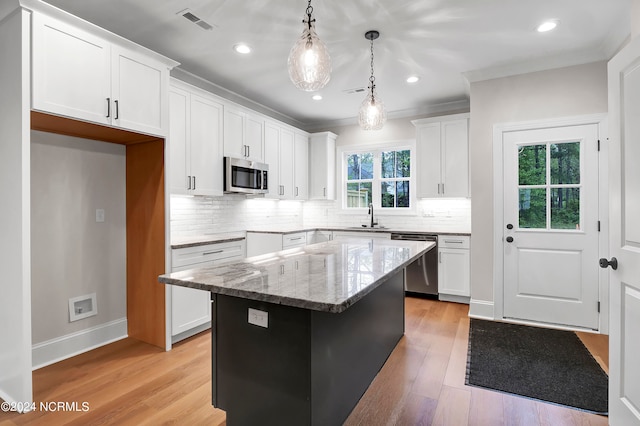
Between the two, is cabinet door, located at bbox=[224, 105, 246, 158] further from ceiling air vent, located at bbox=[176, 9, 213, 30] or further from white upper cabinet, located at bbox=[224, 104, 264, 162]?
ceiling air vent, located at bbox=[176, 9, 213, 30]

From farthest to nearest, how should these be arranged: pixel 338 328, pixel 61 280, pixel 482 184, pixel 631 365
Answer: pixel 482 184, pixel 61 280, pixel 338 328, pixel 631 365

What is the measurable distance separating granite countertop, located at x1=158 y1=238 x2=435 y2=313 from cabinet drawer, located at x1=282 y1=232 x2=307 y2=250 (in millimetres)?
2005

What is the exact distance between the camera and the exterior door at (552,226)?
10.8ft

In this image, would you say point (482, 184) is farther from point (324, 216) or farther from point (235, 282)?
point (235, 282)

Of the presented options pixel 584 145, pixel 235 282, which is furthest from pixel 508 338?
pixel 235 282

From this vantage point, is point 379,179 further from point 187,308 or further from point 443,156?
point 187,308

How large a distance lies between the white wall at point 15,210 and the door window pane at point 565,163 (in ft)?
14.5

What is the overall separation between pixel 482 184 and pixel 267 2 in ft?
9.20

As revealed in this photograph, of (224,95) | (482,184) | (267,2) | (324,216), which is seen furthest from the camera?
(324,216)

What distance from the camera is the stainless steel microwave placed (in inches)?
150

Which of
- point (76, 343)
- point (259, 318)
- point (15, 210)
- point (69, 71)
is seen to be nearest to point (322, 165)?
point (69, 71)

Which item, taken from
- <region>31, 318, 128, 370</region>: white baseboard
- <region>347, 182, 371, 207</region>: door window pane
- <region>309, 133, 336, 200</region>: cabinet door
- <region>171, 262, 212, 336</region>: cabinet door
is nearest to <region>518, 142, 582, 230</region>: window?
<region>347, 182, 371, 207</region>: door window pane

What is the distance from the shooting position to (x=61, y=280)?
9.16ft

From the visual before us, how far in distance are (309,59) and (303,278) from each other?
1.26 m
